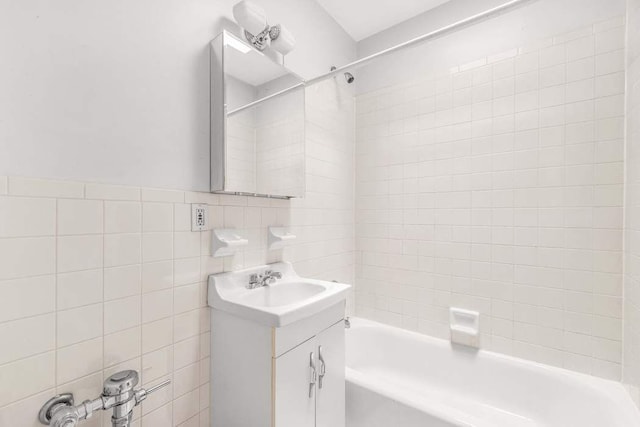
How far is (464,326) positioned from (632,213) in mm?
1020

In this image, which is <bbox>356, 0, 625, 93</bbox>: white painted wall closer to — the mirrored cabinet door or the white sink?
the mirrored cabinet door

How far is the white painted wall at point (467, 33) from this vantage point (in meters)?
1.53

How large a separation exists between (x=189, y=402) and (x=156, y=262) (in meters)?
0.61

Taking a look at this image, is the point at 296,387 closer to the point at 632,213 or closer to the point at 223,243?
the point at 223,243

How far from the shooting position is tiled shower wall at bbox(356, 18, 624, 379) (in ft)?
4.80

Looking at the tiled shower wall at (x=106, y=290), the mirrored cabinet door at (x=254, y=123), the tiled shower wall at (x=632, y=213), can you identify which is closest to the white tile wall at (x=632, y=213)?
the tiled shower wall at (x=632, y=213)

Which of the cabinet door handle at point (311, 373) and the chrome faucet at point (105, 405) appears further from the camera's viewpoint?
the cabinet door handle at point (311, 373)

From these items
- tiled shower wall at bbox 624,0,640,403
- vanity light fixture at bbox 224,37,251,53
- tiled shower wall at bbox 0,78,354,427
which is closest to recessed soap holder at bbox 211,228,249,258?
tiled shower wall at bbox 0,78,354,427

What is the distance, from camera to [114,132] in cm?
98

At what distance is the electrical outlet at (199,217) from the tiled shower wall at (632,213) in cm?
185

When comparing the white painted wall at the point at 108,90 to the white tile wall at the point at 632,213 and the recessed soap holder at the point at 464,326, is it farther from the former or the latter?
the white tile wall at the point at 632,213

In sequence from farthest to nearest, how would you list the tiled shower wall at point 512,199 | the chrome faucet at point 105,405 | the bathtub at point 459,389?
the tiled shower wall at point 512,199 < the bathtub at point 459,389 < the chrome faucet at point 105,405

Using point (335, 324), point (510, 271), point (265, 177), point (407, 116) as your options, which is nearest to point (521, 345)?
point (510, 271)

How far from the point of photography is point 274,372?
105 centimetres
